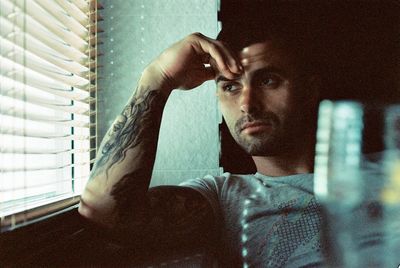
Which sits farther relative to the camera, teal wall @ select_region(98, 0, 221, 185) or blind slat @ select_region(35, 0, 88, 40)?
teal wall @ select_region(98, 0, 221, 185)

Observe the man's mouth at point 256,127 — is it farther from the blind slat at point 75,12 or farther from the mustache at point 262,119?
the blind slat at point 75,12

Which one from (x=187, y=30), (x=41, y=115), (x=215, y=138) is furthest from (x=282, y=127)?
(x=41, y=115)

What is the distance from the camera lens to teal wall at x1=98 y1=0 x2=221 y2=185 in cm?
133

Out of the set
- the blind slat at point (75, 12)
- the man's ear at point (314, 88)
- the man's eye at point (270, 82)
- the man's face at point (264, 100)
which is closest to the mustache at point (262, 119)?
the man's face at point (264, 100)

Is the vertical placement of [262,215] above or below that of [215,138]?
below

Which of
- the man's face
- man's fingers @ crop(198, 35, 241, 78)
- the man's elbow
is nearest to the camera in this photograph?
the man's elbow

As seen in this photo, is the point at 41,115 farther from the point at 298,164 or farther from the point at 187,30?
the point at 298,164

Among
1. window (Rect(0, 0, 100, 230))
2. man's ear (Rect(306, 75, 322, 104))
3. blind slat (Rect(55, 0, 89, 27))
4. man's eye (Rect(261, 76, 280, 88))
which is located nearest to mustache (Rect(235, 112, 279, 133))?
man's eye (Rect(261, 76, 280, 88))

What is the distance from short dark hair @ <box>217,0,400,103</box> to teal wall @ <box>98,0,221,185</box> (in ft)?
0.64

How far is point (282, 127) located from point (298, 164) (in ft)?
0.50

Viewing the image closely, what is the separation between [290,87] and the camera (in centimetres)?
125

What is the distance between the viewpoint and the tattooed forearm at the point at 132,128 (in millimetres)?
1026

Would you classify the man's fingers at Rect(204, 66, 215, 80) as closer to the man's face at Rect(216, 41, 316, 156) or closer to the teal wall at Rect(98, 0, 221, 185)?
the man's face at Rect(216, 41, 316, 156)

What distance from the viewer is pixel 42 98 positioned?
0.94 meters
